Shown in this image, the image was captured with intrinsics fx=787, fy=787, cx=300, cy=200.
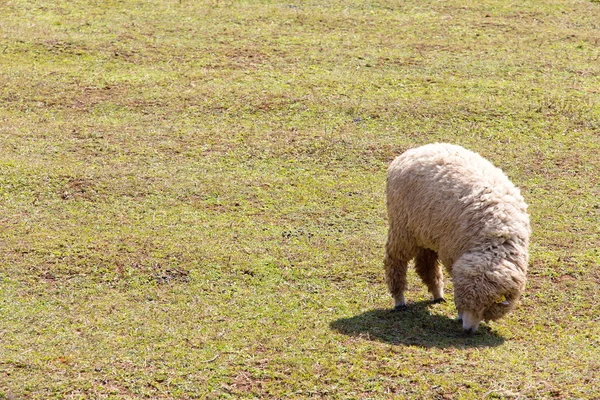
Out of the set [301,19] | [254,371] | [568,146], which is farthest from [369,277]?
[301,19]

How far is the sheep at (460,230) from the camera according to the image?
360 inches

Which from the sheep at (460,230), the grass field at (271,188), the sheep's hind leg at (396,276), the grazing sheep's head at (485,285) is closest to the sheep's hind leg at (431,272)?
the sheep at (460,230)

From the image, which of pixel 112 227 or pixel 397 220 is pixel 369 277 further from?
pixel 112 227

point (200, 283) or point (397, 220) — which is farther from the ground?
point (397, 220)

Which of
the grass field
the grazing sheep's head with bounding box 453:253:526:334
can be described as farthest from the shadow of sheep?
the grazing sheep's head with bounding box 453:253:526:334

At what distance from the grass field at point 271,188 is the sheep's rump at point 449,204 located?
113 cm

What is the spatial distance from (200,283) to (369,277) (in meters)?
2.46

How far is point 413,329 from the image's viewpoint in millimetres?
9805

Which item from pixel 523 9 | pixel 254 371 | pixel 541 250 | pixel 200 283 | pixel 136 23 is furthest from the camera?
pixel 523 9

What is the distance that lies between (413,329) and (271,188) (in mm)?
5308

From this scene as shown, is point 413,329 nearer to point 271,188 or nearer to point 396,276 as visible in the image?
point 396,276

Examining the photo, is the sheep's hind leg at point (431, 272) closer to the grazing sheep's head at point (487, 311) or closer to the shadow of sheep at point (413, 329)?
the shadow of sheep at point (413, 329)

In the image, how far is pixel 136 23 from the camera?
21484 millimetres

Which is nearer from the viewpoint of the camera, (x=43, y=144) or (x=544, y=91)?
(x=43, y=144)
